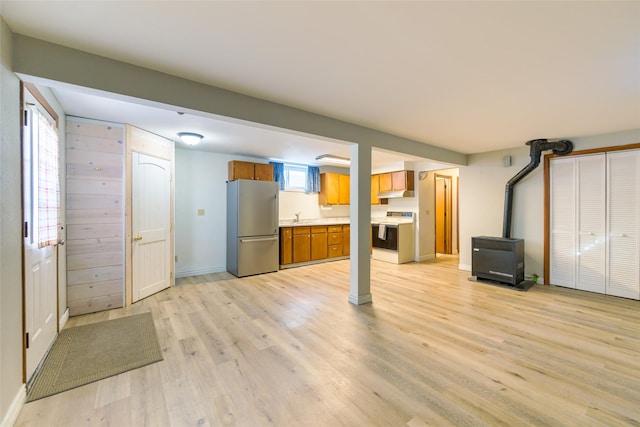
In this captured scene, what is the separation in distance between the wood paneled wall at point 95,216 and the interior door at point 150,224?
0.61ft

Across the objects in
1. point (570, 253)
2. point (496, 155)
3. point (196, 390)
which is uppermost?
point (496, 155)

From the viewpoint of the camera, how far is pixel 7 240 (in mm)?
1563

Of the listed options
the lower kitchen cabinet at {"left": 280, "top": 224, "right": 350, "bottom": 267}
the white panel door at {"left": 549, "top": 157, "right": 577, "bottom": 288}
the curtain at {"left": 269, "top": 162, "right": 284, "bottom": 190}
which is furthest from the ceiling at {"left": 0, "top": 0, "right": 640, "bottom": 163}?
the lower kitchen cabinet at {"left": 280, "top": 224, "right": 350, "bottom": 267}

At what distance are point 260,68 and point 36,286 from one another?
102 inches

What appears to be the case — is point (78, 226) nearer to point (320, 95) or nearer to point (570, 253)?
point (320, 95)

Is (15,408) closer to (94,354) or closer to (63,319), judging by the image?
(94,354)

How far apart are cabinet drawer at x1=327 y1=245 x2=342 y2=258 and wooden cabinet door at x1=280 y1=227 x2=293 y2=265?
3.44ft

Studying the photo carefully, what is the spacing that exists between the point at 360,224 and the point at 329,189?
3.18m

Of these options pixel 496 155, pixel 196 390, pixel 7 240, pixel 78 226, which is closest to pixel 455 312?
pixel 196 390

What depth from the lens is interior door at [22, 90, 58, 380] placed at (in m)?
1.87

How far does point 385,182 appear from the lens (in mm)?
6648

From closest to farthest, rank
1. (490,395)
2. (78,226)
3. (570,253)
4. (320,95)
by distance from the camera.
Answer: (490,395)
(320,95)
(78,226)
(570,253)

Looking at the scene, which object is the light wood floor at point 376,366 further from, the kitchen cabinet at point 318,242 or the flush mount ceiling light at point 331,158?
the flush mount ceiling light at point 331,158

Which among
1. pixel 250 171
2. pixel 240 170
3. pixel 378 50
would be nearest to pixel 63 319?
pixel 240 170
